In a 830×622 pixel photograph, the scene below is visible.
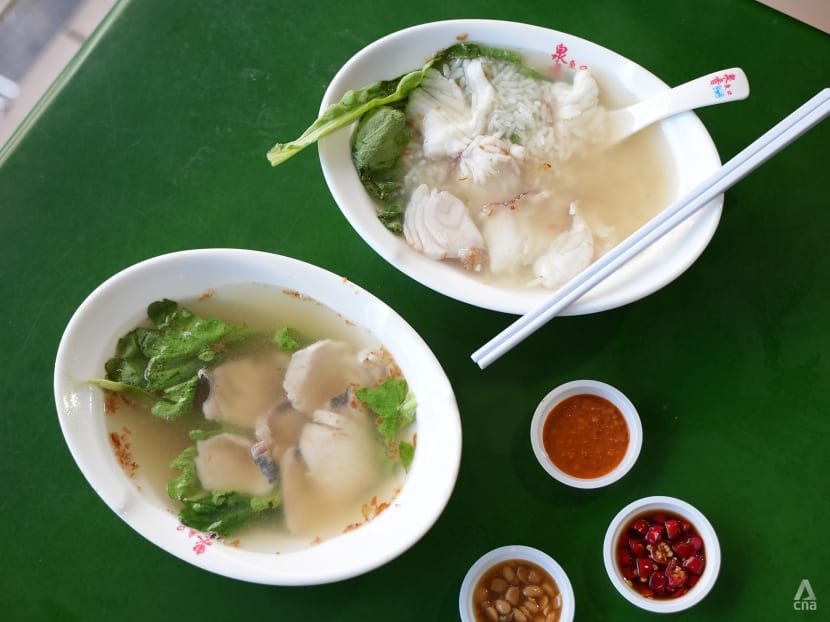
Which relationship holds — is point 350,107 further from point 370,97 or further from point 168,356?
point 168,356

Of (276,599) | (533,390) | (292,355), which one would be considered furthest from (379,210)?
(276,599)

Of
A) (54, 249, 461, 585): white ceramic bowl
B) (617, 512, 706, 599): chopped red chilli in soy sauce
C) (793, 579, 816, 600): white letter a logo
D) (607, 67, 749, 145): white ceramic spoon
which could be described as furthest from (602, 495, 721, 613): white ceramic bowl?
(607, 67, 749, 145): white ceramic spoon

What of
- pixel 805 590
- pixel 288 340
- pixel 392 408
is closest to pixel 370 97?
pixel 288 340

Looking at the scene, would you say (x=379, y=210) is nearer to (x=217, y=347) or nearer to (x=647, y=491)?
(x=217, y=347)

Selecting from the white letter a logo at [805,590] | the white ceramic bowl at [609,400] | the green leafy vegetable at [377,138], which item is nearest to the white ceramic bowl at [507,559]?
the white ceramic bowl at [609,400]

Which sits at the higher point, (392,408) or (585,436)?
(392,408)

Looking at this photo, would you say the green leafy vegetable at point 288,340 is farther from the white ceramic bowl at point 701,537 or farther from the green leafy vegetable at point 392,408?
the white ceramic bowl at point 701,537
